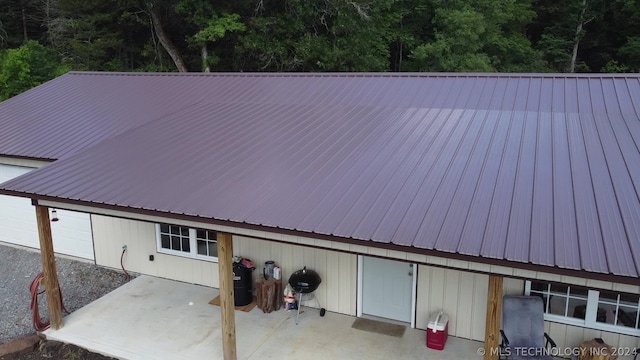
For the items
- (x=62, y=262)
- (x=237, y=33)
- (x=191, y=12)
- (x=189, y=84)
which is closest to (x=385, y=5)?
(x=237, y=33)

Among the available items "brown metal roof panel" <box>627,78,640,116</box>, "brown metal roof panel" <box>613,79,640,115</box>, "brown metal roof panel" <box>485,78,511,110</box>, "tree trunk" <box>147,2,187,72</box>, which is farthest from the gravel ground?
"tree trunk" <box>147,2,187,72</box>

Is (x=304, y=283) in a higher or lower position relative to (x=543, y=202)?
lower

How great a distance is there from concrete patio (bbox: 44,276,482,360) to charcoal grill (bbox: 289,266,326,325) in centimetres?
25

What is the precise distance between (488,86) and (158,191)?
19.1ft

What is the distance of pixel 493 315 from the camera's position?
486cm

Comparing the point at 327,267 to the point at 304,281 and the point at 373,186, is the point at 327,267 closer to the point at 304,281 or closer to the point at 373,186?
the point at 304,281

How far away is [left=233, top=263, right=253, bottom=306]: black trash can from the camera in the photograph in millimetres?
7887

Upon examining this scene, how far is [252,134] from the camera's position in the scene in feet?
25.7

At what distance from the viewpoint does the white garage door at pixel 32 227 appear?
A: 9.63 m

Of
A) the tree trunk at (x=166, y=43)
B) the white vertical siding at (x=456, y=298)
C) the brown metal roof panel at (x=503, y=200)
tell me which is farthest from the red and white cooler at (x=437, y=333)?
the tree trunk at (x=166, y=43)

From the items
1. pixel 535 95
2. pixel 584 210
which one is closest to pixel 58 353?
pixel 584 210

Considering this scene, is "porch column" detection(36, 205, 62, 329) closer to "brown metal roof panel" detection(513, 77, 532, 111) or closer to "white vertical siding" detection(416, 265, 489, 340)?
"white vertical siding" detection(416, 265, 489, 340)

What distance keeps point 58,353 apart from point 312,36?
49.2ft

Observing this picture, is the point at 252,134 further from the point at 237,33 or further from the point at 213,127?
the point at 237,33
